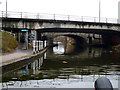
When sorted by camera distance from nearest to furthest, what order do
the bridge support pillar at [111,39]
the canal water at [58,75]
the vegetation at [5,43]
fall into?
the canal water at [58,75]
the vegetation at [5,43]
the bridge support pillar at [111,39]

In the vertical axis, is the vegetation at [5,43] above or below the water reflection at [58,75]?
above

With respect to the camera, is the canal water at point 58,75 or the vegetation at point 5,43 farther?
the vegetation at point 5,43

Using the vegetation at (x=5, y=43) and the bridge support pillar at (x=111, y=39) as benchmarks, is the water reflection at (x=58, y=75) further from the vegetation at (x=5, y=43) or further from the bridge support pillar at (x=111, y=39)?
the bridge support pillar at (x=111, y=39)

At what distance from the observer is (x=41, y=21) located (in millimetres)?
26641

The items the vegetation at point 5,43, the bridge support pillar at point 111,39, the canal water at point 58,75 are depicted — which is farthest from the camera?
the bridge support pillar at point 111,39

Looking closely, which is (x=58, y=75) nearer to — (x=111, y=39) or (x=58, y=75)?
(x=58, y=75)

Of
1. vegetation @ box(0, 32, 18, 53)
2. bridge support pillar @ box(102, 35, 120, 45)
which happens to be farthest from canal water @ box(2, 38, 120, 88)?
bridge support pillar @ box(102, 35, 120, 45)

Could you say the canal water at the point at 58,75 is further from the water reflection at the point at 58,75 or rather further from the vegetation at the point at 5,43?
the vegetation at the point at 5,43

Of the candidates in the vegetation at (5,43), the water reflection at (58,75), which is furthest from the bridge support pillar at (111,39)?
the water reflection at (58,75)

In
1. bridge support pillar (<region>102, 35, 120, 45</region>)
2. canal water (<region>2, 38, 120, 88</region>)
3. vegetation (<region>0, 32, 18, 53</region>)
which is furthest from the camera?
bridge support pillar (<region>102, 35, 120, 45</region>)

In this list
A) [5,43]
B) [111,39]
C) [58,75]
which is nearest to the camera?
[58,75]

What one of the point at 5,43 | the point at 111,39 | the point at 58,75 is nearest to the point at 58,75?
the point at 58,75

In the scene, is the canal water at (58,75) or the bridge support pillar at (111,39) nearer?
the canal water at (58,75)

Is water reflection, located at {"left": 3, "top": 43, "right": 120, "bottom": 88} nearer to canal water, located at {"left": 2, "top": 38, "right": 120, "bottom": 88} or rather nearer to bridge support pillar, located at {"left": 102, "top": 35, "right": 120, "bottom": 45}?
canal water, located at {"left": 2, "top": 38, "right": 120, "bottom": 88}
